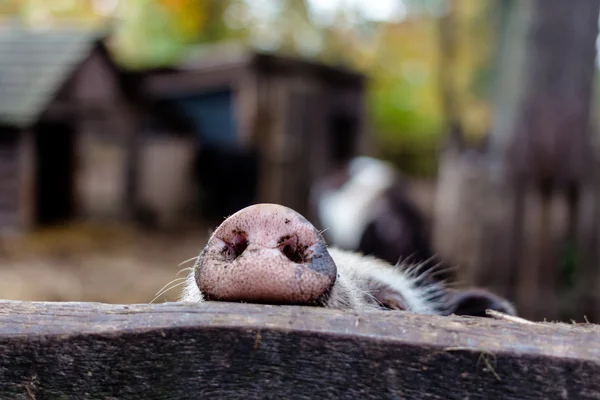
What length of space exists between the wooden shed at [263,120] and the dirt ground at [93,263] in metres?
1.15

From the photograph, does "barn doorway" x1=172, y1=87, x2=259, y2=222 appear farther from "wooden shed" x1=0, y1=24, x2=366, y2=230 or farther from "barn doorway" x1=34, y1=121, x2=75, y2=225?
"barn doorway" x1=34, y1=121, x2=75, y2=225

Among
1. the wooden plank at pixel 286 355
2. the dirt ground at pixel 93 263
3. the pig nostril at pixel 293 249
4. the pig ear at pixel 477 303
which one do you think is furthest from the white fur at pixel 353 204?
the wooden plank at pixel 286 355

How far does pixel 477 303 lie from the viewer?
1.94m

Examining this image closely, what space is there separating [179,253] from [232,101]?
4614 millimetres

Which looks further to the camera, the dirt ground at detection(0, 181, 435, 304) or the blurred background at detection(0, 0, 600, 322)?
the dirt ground at detection(0, 181, 435, 304)

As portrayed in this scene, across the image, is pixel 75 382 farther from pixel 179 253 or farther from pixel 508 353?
pixel 179 253

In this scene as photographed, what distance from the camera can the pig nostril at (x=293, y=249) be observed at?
1.17 meters

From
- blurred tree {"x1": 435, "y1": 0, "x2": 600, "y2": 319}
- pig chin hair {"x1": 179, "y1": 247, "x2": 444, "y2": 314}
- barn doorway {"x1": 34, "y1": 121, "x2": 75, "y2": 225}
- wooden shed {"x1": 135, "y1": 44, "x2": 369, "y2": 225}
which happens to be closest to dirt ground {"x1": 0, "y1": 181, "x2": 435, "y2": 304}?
barn doorway {"x1": 34, "y1": 121, "x2": 75, "y2": 225}

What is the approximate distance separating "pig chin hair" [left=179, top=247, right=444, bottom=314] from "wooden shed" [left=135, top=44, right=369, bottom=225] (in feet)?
27.9

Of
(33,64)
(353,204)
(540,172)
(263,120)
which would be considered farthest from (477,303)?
(33,64)

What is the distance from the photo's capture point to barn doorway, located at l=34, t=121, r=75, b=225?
985cm

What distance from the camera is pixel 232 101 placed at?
1293 centimetres

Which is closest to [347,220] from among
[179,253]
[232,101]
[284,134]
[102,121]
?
[179,253]

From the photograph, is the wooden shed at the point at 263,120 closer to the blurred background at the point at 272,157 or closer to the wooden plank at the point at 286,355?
the blurred background at the point at 272,157
